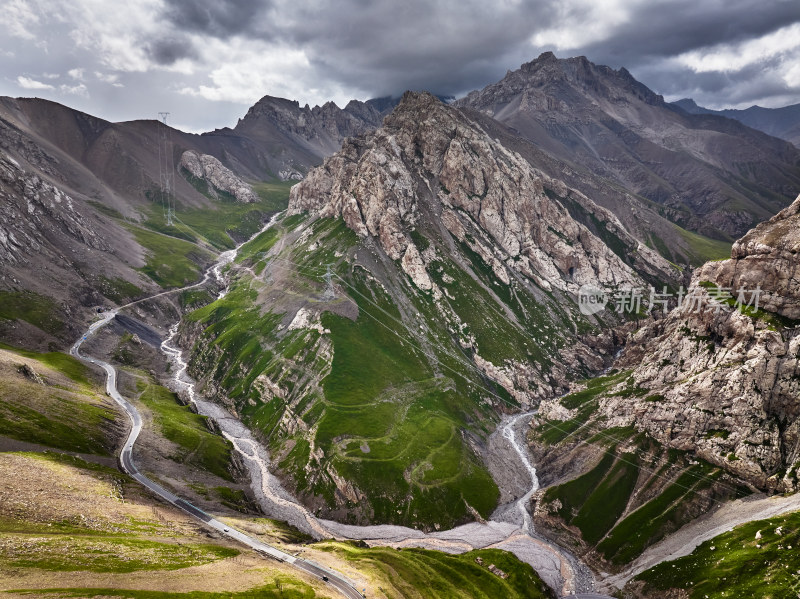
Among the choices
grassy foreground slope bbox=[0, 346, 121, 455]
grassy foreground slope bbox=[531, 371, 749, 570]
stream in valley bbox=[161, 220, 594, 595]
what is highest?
grassy foreground slope bbox=[0, 346, 121, 455]

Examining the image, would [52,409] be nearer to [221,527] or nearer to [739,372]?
[221,527]

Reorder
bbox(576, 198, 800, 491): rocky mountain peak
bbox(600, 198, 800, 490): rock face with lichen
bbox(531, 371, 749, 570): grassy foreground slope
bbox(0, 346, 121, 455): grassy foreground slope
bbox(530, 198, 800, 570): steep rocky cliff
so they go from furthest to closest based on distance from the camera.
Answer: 1. bbox(576, 198, 800, 491): rocky mountain peak
2. bbox(600, 198, 800, 490): rock face with lichen
3. bbox(530, 198, 800, 570): steep rocky cliff
4. bbox(531, 371, 749, 570): grassy foreground slope
5. bbox(0, 346, 121, 455): grassy foreground slope

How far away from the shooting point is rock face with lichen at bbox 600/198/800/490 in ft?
408

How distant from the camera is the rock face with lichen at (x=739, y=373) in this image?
124312mm

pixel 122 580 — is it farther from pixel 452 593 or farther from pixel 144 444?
pixel 144 444

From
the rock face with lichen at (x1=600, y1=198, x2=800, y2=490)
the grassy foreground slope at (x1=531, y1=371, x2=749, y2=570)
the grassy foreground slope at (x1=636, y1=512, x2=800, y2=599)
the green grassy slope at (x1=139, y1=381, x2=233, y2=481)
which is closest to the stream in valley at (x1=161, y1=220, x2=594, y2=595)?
the grassy foreground slope at (x1=531, y1=371, x2=749, y2=570)

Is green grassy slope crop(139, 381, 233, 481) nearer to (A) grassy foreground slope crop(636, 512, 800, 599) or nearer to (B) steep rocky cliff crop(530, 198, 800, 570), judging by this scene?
(B) steep rocky cliff crop(530, 198, 800, 570)

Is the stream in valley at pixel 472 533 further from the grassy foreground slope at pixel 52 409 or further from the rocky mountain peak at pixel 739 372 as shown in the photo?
the rocky mountain peak at pixel 739 372

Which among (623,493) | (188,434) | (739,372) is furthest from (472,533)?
(188,434)

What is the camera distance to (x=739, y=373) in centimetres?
13188

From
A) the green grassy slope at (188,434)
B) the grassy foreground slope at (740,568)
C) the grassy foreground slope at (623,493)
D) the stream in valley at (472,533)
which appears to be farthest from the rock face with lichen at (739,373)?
the green grassy slope at (188,434)

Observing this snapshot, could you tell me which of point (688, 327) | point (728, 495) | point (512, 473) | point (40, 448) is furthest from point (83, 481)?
point (688, 327)

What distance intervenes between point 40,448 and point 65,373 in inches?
2591

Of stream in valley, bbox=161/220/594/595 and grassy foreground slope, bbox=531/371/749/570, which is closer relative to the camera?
stream in valley, bbox=161/220/594/595
